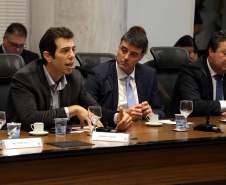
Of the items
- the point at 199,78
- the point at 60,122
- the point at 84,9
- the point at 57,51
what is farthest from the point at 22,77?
the point at 84,9

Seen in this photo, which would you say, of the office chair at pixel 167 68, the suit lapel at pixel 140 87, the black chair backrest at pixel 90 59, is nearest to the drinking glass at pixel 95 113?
the suit lapel at pixel 140 87

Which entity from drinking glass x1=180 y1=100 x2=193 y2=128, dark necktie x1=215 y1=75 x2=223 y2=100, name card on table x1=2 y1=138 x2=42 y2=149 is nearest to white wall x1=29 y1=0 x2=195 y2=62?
dark necktie x1=215 y1=75 x2=223 y2=100

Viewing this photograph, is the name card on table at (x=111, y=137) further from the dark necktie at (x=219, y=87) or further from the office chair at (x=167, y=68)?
the office chair at (x=167, y=68)

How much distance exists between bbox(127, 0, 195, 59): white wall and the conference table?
3.93 metres

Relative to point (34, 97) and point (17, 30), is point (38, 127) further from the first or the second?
point (17, 30)

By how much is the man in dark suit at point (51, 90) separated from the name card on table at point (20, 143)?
24.0 inches

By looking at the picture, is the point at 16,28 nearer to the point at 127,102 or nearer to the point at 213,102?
the point at 127,102

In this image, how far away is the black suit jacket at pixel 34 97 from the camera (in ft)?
10.1

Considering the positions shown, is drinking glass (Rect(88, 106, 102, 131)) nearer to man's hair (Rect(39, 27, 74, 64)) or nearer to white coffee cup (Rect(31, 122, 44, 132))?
white coffee cup (Rect(31, 122, 44, 132))

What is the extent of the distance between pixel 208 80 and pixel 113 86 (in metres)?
0.87

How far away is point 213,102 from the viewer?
4.06m

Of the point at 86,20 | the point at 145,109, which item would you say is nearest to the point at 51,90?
the point at 145,109

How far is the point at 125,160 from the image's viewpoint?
2561mm

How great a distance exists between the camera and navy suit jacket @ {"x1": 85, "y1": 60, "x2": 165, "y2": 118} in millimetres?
3934
